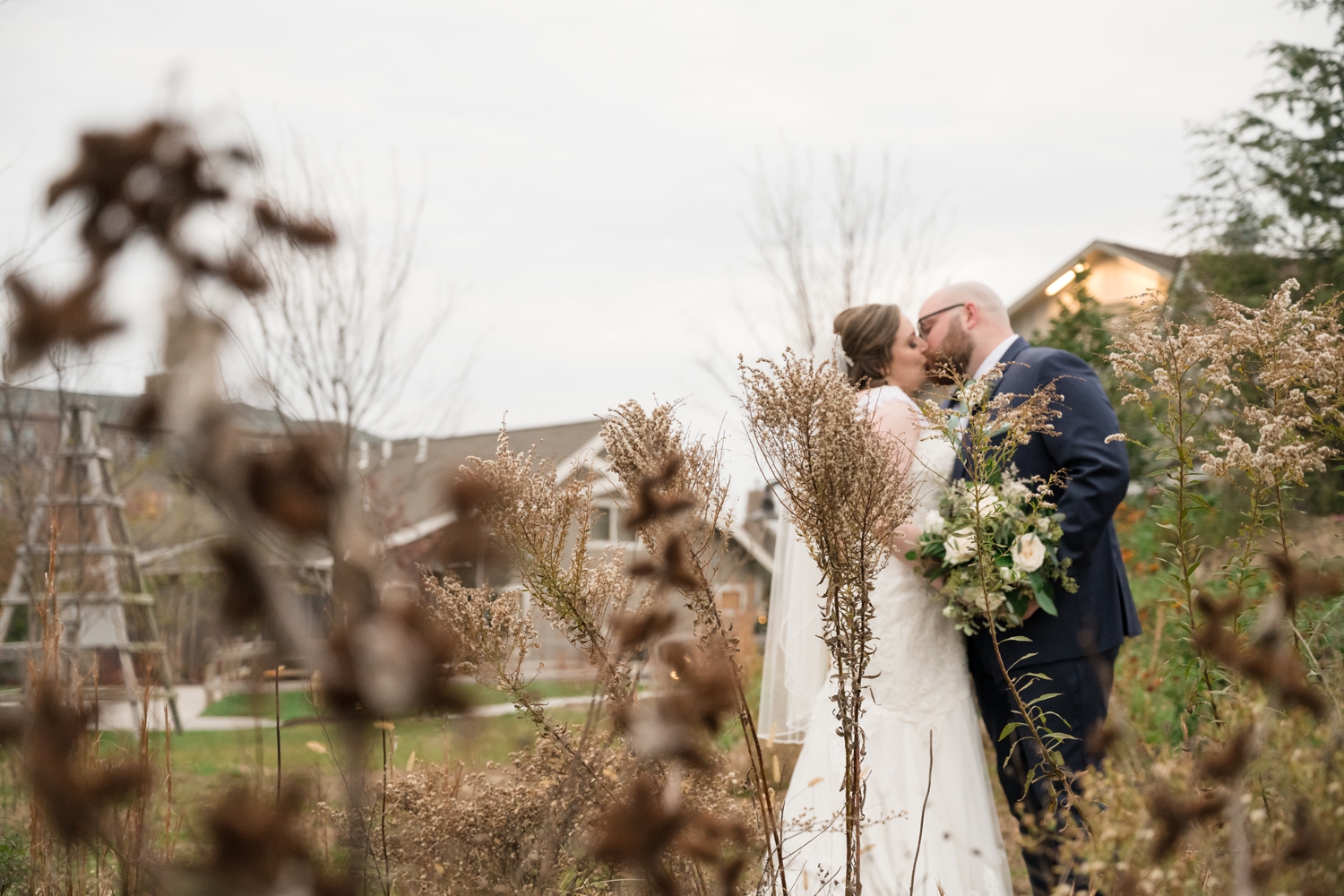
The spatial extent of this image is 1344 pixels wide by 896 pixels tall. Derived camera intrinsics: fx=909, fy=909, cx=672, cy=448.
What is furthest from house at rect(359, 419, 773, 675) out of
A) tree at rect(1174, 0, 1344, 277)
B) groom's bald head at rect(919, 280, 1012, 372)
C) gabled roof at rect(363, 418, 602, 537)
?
tree at rect(1174, 0, 1344, 277)

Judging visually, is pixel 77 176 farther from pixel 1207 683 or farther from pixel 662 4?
pixel 662 4

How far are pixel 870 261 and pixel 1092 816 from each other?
1060 cm

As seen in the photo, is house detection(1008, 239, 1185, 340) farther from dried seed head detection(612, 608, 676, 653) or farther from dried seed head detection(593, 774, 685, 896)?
dried seed head detection(593, 774, 685, 896)

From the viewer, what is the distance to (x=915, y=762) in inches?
135

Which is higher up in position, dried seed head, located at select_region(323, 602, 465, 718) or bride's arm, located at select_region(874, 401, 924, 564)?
bride's arm, located at select_region(874, 401, 924, 564)

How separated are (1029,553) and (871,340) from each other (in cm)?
125

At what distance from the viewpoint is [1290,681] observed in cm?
117

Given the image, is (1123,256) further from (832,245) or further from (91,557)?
(91,557)

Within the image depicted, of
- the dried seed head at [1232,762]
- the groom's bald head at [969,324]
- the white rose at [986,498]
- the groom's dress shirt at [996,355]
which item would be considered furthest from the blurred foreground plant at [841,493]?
the groom's bald head at [969,324]

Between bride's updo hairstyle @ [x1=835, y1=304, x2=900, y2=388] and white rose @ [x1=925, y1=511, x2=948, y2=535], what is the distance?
0.81 meters

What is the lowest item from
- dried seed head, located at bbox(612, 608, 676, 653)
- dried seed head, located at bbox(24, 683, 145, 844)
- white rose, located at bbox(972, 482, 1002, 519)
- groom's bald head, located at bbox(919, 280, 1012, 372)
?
dried seed head, located at bbox(24, 683, 145, 844)

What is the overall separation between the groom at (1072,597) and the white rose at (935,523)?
1.22 feet

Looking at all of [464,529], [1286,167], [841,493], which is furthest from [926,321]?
[1286,167]

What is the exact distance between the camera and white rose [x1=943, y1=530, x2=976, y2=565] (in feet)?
10.2
